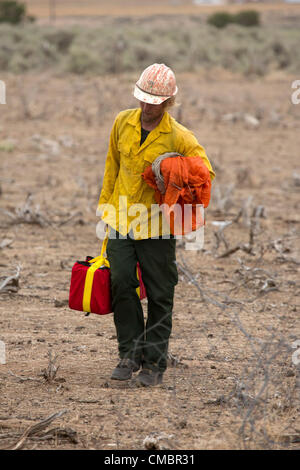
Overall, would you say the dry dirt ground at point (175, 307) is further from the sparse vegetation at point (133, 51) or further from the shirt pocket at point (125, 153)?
the sparse vegetation at point (133, 51)

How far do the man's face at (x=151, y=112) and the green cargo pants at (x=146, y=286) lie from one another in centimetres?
62

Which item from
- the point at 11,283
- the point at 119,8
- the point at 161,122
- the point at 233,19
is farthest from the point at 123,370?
the point at 119,8

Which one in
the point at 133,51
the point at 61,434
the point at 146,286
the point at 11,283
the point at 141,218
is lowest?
the point at 61,434

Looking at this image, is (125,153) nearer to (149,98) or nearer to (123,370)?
(149,98)

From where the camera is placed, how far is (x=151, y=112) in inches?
157

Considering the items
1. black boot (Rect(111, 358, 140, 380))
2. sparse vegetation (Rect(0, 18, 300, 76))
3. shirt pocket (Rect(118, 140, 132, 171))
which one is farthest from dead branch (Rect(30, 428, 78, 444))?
sparse vegetation (Rect(0, 18, 300, 76))

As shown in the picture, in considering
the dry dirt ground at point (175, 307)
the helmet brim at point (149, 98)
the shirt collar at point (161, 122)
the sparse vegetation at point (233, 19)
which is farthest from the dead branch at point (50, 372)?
the sparse vegetation at point (233, 19)

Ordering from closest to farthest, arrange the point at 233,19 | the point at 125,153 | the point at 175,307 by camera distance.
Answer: the point at 125,153 < the point at 175,307 < the point at 233,19

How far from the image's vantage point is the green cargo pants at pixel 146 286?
414 cm

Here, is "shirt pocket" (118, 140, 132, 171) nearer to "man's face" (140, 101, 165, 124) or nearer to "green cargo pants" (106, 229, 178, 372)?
"man's face" (140, 101, 165, 124)

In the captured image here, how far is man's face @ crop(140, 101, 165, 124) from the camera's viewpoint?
3.98m

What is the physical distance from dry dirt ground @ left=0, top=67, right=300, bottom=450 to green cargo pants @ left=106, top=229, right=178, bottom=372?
0.23 m

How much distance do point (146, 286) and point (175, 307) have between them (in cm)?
162
